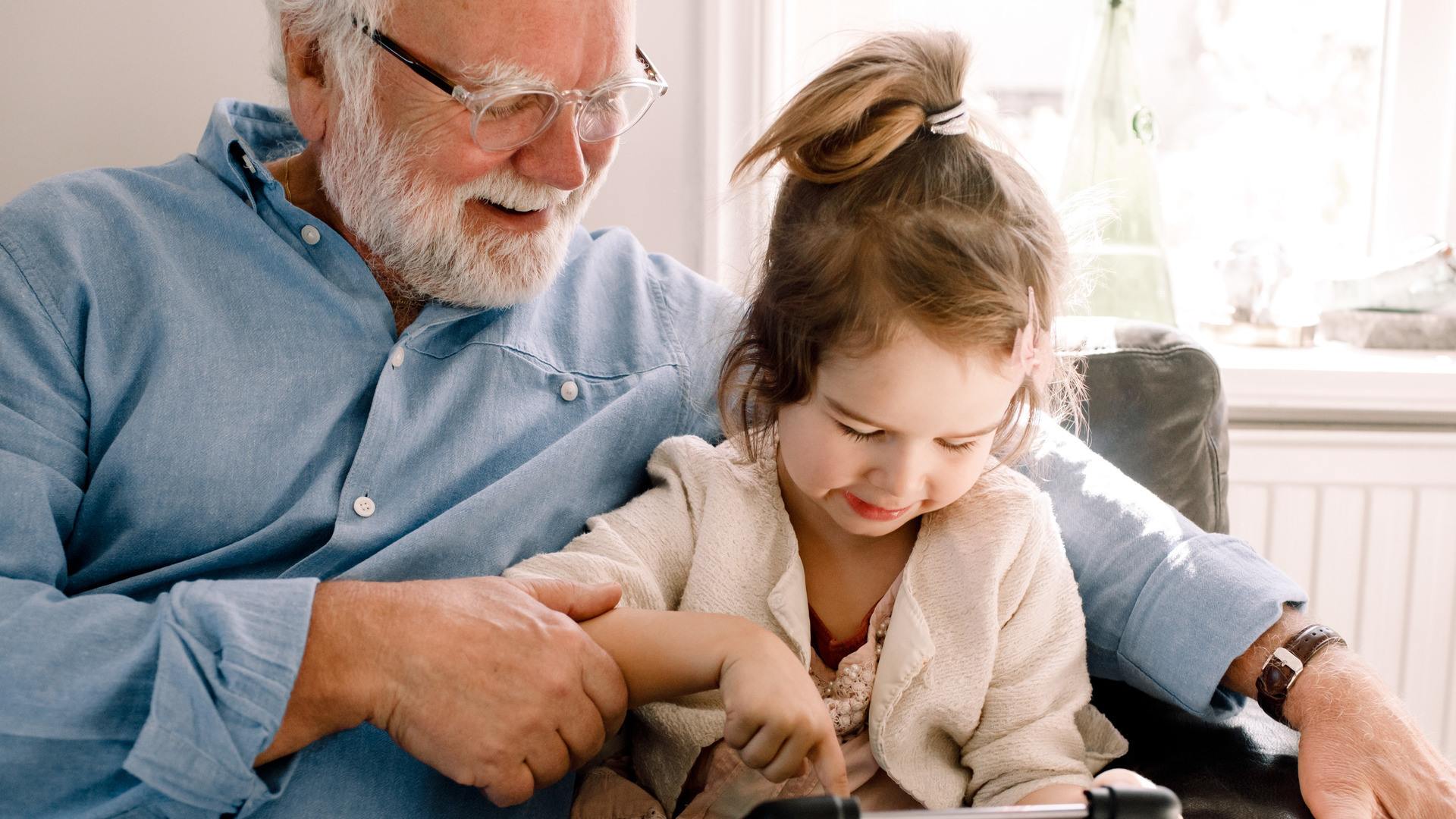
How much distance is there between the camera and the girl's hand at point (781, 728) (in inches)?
32.6

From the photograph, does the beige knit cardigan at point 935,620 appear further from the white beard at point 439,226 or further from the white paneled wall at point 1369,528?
the white paneled wall at point 1369,528

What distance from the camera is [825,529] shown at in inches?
45.5

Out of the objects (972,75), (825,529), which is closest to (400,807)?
(825,529)

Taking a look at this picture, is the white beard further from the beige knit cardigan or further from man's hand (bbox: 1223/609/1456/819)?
man's hand (bbox: 1223/609/1456/819)

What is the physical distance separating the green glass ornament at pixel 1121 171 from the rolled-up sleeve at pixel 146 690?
1.54m

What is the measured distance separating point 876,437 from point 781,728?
30 cm

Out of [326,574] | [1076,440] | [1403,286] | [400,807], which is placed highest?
[1403,286]

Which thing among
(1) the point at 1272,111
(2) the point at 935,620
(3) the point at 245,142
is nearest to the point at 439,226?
(3) the point at 245,142

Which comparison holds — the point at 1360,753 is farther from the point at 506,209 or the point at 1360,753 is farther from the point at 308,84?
the point at 308,84

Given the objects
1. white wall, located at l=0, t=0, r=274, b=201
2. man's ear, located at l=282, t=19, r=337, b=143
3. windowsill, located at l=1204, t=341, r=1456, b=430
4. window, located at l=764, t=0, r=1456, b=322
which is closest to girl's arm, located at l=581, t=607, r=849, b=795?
man's ear, located at l=282, t=19, r=337, b=143

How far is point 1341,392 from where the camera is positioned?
6.32 feet

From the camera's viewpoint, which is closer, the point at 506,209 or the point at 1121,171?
the point at 506,209

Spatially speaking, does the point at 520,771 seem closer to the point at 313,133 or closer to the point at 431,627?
the point at 431,627

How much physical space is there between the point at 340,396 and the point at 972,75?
31.4 inches
